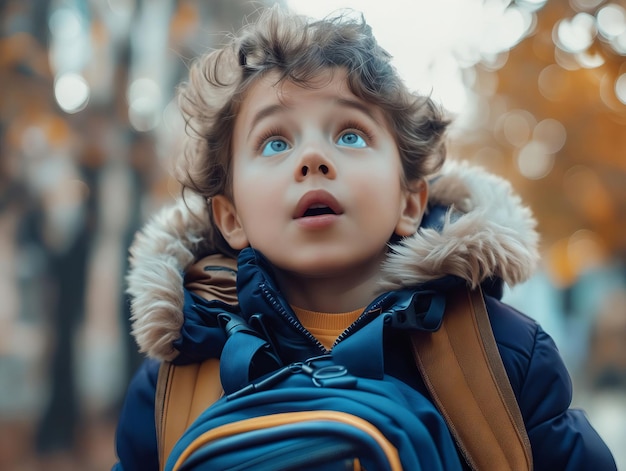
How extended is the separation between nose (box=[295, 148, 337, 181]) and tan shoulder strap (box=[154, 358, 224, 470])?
0.49 m

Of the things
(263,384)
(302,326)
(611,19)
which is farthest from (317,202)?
(611,19)

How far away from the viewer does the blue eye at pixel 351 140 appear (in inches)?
64.6

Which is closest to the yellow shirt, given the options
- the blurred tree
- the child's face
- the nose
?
the child's face

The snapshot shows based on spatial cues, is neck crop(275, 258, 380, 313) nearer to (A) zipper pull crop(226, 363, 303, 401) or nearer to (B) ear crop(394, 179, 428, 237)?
(B) ear crop(394, 179, 428, 237)

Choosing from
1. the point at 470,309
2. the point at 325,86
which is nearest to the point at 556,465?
the point at 470,309

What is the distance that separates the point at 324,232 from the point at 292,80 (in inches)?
14.2

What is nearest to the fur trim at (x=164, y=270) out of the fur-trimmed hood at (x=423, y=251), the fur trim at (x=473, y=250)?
the fur-trimmed hood at (x=423, y=251)

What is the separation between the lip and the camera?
5.16ft

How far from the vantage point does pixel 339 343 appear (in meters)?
1.52

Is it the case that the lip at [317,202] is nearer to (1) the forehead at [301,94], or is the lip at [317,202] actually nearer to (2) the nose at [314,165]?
(2) the nose at [314,165]

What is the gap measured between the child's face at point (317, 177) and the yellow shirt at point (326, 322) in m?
0.10

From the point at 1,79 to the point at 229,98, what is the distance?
2693mm

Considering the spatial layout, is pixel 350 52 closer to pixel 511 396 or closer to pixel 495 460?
pixel 511 396

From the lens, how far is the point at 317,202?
1.59 m
